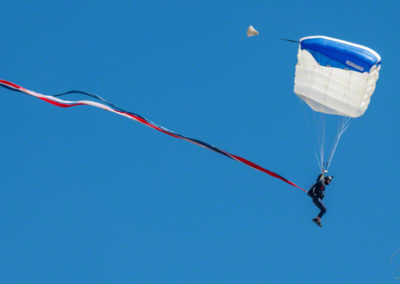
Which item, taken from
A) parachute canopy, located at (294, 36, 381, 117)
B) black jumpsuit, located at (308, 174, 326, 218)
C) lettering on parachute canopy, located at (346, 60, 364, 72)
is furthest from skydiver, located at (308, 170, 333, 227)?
lettering on parachute canopy, located at (346, 60, 364, 72)

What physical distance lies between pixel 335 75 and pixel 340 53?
85cm

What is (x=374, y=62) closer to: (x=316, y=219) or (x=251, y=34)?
(x=251, y=34)

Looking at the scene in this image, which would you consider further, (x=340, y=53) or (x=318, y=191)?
(x=318, y=191)

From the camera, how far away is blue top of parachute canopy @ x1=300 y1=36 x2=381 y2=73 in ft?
69.8

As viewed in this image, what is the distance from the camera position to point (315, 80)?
75.7 ft

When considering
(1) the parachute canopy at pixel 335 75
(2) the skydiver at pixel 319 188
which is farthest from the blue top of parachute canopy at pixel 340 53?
(2) the skydiver at pixel 319 188

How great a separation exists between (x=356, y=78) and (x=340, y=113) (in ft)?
4.47

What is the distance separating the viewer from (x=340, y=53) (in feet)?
71.5

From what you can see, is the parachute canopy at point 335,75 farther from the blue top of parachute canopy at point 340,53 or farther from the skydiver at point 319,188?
the skydiver at point 319,188

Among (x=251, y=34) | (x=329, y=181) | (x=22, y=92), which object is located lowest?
(x=22, y=92)

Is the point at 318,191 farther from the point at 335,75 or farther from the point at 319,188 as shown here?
the point at 335,75

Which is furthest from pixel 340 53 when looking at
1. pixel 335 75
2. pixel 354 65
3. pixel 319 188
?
pixel 319 188

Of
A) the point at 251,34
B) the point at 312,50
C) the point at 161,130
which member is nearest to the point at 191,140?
the point at 161,130

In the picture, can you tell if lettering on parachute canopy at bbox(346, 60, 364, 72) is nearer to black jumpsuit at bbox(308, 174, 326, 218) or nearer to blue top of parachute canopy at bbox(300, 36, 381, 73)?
blue top of parachute canopy at bbox(300, 36, 381, 73)
